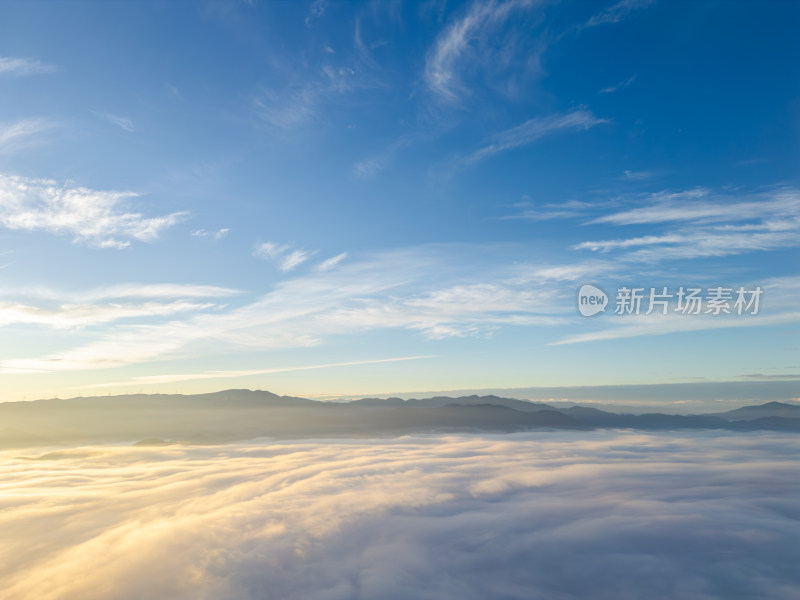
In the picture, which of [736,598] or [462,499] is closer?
[736,598]

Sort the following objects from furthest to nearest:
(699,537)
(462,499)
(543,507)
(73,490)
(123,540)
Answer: (73,490)
(462,499)
(543,507)
(699,537)
(123,540)

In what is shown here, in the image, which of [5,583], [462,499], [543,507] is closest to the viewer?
[5,583]

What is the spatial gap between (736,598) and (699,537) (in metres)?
56.1

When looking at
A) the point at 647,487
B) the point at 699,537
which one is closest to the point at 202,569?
the point at 699,537

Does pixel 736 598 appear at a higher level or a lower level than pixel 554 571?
higher

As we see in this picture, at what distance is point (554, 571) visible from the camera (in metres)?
99.9

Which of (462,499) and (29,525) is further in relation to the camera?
(462,499)

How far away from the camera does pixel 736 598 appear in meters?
68.4

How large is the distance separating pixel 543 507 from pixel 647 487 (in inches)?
2316

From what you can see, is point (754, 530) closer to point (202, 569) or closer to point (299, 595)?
point (299, 595)

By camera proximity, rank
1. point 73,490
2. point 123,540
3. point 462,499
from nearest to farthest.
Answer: point 123,540
point 462,499
point 73,490

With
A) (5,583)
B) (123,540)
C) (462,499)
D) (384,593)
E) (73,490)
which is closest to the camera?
(384,593)

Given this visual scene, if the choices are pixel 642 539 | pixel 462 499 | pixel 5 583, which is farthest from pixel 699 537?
pixel 5 583

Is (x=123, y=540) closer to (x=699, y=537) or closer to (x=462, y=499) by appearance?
(x=462, y=499)
